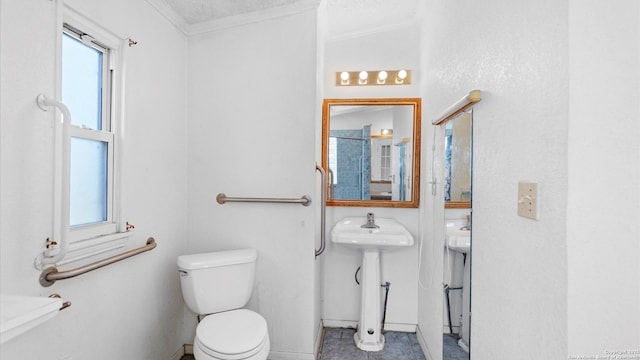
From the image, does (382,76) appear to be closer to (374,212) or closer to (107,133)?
(374,212)

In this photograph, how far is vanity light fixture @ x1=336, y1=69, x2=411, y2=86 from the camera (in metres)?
2.51

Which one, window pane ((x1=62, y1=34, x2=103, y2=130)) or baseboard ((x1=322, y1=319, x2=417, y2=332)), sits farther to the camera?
baseboard ((x1=322, y1=319, x2=417, y2=332))

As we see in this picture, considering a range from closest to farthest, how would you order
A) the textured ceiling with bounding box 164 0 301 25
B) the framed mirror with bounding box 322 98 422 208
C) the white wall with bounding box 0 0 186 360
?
1. the white wall with bounding box 0 0 186 360
2. the textured ceiling with bounding box 164 0 301 25
3. the framed mirror with bounding box 322 98 422 208

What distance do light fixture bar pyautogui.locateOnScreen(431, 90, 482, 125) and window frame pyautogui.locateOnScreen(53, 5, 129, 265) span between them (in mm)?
1639

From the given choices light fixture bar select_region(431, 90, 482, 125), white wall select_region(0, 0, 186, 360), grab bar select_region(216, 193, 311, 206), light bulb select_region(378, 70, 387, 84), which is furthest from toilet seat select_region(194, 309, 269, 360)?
light bulb select_region(378, 70, 387, 84)

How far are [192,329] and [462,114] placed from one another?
2.18 meters

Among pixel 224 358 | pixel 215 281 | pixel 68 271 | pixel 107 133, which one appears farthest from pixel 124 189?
pixel 224 358

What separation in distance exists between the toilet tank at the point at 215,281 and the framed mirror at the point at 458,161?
1.25m

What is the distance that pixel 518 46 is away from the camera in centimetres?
99

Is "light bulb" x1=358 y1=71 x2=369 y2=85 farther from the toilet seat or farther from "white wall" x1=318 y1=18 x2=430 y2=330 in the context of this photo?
the toilet seat

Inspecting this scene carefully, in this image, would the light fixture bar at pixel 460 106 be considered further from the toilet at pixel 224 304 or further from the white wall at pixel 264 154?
the toilet at pixel 224 304

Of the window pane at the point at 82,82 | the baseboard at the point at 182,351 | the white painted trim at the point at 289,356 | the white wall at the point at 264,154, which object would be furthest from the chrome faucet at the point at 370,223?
the window pane at the point at 82,82

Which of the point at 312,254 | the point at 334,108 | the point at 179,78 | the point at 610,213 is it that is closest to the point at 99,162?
the point at 179,78

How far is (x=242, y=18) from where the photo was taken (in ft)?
6.68
